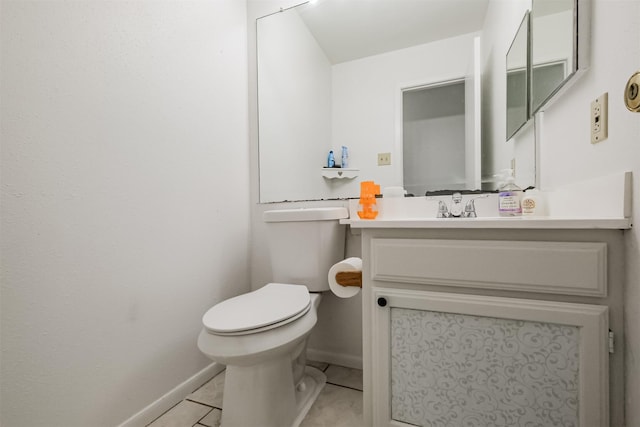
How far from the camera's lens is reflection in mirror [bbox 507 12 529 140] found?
1.09 metres

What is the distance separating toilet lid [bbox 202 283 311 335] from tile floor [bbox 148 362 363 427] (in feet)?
1.50

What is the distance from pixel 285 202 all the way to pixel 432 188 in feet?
2.55

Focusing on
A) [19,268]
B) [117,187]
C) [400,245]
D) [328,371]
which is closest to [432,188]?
[400,245]

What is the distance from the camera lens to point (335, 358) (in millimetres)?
1484

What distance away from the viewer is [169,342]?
1.16 meters

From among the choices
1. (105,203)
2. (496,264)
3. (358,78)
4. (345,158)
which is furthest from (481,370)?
(358,78)

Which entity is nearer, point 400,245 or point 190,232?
point 400,245

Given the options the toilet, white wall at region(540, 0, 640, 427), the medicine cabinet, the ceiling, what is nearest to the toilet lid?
the toilet

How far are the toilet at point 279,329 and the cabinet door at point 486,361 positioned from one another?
12.9 inches

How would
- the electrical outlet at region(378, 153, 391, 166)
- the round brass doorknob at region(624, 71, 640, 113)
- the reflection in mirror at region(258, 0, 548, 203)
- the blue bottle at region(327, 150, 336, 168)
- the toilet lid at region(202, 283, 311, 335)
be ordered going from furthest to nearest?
the blue bottle at region(327, 150, 336, 168) < the electrical outlet at region(378, 153, 391, 166) < the reflection in mirror at region(258, 0, 548, 203) < the toilet lid at region(202, 283, 311, 335) < the round brass doorknob at region(624, 71, 640, 113)

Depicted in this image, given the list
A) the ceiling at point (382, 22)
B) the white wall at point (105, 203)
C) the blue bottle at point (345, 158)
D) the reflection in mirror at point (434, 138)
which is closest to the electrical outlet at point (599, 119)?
the reflection in mirror at point (434, 138)

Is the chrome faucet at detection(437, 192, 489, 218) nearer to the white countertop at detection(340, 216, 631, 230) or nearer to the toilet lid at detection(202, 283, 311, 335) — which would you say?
the white countertop at detection(340, 216, 631, 230)

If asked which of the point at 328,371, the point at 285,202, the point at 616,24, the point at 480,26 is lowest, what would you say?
the point at 328,371

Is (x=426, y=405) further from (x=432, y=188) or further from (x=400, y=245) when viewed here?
(x=432, y=188)
